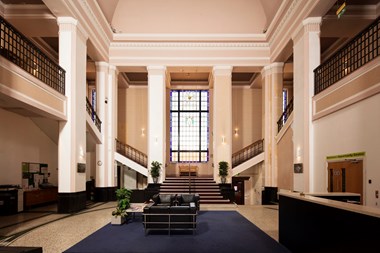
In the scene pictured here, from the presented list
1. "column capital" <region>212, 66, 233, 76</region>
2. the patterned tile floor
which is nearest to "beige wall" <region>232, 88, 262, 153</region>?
"column capital" <region>212, 66, 233, 76</region>

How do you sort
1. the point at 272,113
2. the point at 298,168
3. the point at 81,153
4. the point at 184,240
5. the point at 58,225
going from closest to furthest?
the point at 184,240
the point at 58,225
the point at 298,168
the point at 81,153
the point at 272,113

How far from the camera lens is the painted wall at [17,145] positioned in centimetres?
1175

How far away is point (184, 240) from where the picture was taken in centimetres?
740

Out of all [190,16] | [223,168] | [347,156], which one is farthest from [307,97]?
[190,16]

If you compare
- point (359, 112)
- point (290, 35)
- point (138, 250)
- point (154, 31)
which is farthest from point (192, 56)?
point (138, 250)

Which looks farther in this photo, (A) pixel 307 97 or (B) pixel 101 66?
(B) pixel 101 66

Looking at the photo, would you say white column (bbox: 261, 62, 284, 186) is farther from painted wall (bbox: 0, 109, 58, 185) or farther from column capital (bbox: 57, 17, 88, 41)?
painted wall (bbox: 0, 109, 58, 185)

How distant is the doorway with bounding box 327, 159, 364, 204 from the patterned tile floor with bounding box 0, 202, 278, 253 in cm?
201

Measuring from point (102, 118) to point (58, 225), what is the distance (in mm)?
7238

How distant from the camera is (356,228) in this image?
155 inches

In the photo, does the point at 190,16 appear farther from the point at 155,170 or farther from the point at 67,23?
the point at 155,170

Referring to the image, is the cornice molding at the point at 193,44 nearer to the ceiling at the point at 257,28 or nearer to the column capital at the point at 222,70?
the ceiling at the point at 257,28

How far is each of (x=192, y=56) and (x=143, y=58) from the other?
234 centimetres

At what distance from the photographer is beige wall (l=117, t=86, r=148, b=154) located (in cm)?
2005
